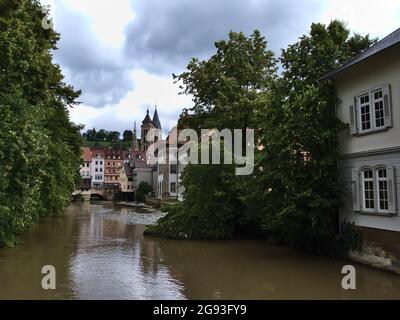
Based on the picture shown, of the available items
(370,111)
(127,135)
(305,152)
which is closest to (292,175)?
(305,152)

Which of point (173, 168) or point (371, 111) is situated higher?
point (173, 168)

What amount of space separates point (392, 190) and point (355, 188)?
2.08m

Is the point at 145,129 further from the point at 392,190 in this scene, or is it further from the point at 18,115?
the point at 392,190

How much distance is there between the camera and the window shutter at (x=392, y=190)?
48.9ft

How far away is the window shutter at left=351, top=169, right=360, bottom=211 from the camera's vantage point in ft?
55.3

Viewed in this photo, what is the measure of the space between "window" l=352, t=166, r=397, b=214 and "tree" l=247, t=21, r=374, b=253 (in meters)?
0.85

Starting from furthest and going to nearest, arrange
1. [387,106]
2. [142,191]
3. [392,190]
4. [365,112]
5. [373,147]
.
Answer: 1. [142,191]
2. [365,112]
3. [373,147]
4. [387,106]
5. [392,190]

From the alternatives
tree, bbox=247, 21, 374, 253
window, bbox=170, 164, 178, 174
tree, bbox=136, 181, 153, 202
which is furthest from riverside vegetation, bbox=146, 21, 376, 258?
tree, bbox=136, 181, 153, 202

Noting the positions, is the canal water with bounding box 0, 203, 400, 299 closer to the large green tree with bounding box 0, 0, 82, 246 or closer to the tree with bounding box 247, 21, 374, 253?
the tree with bounding box 247, 21, 374, 253

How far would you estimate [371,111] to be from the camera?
16438 millimetres

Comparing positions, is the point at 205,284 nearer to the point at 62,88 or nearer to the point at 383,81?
the point at 383,81
